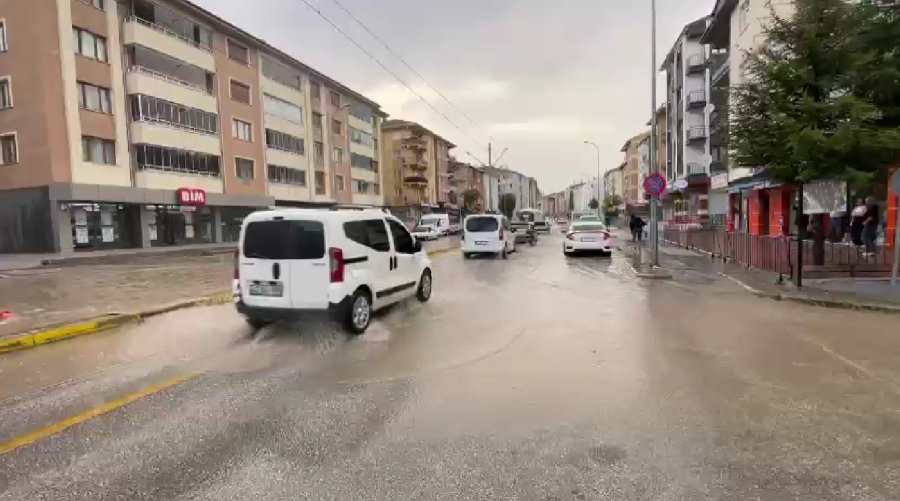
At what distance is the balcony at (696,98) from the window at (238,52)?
1429 inches

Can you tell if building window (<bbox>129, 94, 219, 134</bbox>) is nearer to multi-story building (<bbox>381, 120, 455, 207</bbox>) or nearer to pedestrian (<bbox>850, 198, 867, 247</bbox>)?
pedestrian (<bbox>850, 198, 867, 247</bbox>)

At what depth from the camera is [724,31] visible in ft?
106

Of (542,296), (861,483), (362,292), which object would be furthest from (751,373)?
(542,296)

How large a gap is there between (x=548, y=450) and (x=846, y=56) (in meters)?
13.6

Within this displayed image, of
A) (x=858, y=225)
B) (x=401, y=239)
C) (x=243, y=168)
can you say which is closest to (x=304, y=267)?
(x=401, y=239)

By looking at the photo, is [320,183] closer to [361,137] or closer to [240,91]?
[361,137]

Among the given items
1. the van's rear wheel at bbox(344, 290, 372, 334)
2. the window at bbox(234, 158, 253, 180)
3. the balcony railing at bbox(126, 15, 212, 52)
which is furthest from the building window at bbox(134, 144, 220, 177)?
the van's rear wheel at bbox(344, 290, 372, 334)

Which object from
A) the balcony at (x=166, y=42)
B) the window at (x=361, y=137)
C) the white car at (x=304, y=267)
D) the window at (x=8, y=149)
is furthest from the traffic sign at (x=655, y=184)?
the window at (x=361, y=137)

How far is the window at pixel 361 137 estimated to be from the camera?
202 ft

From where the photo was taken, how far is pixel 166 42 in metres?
35.5

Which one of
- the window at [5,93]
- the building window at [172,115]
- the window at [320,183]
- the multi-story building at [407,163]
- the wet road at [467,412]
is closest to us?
the wet road at [467,412]

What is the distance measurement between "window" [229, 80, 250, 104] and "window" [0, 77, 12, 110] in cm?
1384

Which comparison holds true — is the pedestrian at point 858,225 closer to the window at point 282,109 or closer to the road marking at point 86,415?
the road marking at point 86,415

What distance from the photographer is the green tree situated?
12166 mm
